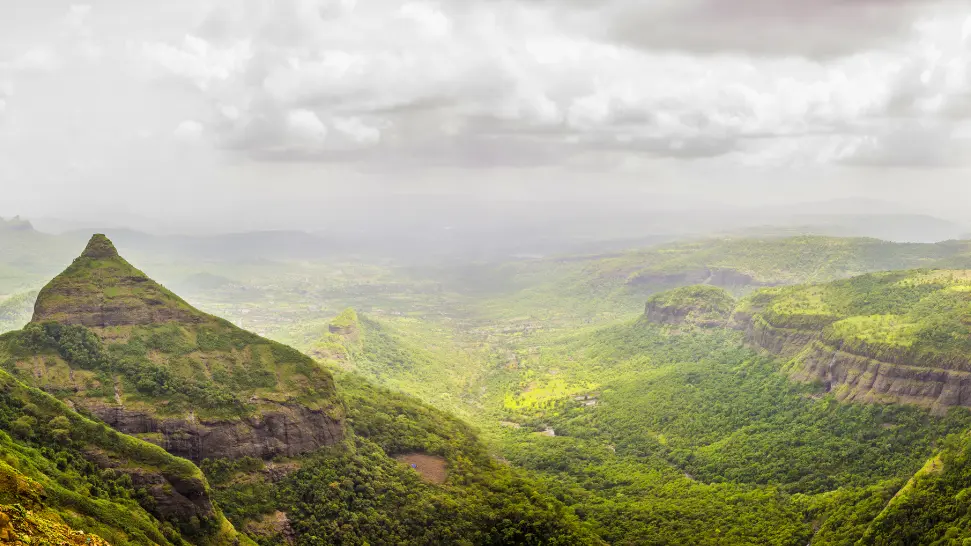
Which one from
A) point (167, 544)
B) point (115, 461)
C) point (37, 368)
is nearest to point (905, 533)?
point (167, 544)

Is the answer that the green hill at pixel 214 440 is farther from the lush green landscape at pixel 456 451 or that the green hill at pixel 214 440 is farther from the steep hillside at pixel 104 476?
the lush green landscape at pixel 456 451

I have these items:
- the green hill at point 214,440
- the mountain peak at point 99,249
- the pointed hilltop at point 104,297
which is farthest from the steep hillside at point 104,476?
the mountain peak at point 99,249

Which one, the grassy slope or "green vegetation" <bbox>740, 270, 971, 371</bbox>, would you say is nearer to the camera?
the grassy slope

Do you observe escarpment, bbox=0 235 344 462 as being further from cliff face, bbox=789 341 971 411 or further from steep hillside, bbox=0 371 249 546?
cliff face, bbox=789 341 971 411

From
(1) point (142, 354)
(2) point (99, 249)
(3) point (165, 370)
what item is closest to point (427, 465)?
(3) point (165, 370)

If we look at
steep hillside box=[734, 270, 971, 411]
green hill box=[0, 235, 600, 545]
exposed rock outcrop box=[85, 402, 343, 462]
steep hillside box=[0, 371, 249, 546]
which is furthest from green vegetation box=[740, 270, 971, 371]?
steep hillside box=[0, 371, 249, 546]

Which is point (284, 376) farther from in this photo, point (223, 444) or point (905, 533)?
point (905, 533)

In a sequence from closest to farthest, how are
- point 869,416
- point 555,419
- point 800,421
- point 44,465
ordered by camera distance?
point 44,465, point 869,416, point 800,421, point 555,419
